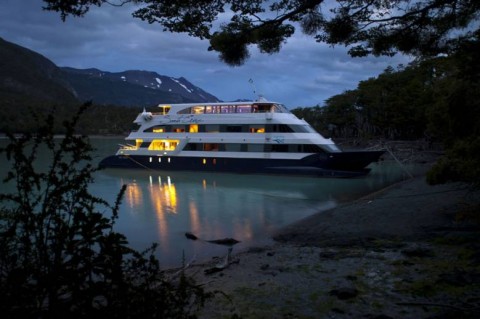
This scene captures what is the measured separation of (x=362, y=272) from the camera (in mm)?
7426

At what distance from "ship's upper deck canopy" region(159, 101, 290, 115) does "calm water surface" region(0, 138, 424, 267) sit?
16.8 ft

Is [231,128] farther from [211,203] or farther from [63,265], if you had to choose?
[63,265]

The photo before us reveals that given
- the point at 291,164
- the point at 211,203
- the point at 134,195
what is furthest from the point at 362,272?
the point at 291,164

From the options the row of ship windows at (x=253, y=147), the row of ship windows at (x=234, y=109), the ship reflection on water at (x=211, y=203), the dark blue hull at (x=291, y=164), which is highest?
the row of ship windows at (x=234, y=109)

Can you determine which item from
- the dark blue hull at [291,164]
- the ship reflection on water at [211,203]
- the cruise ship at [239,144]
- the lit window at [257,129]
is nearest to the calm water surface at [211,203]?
the ship reflection on water at [211,203]

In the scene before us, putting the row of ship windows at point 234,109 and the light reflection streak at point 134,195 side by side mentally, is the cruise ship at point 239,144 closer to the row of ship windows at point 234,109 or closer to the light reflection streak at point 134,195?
the row of ship windows at point 234,109

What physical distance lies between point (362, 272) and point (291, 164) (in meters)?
21.2

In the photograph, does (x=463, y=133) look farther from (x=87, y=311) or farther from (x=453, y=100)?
(x=87, y=311)

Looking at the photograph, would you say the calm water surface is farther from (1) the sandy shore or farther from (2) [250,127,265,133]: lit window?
(2) [250,127,265,133]: lit window

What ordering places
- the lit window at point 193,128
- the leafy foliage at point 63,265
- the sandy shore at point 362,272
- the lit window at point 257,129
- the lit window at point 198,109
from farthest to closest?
the lit window at point 198,109 → the lit window at point 193,128 → the lit window at point 257,129 → the sandy shore at point 362,272 → the leafy foliage at point 63,265

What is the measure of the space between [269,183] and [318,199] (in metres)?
6.22

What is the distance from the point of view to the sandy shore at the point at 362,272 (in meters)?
5.70

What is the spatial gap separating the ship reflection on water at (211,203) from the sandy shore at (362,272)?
171cm

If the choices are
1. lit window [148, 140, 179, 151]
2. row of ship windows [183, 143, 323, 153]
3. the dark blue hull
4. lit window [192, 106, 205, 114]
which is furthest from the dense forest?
lit window [148, 140, 179, 151]
